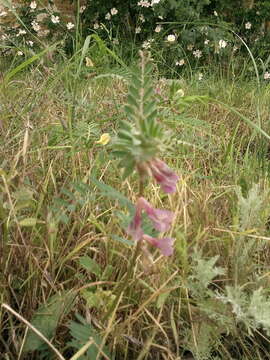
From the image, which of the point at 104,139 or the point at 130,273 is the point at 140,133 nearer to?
the point at 130,273

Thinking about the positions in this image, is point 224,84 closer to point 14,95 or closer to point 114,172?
point 14,95

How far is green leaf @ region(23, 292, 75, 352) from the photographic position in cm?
104

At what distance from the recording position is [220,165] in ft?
5.99

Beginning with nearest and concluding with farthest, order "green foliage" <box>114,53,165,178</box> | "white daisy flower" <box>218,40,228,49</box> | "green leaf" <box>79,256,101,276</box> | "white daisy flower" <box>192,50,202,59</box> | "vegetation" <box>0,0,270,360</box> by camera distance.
A: 1. "green foliage" <box>114,53,165,178</box>
2. "vegetation" <box>0,0,270,360</box>
3. "green leaf" <box>79,256,101,276</box>
4. "white daisy flower" <box>218,40,228,49</box>
5. "white daisy flower" <box>192,50,202,59</box>

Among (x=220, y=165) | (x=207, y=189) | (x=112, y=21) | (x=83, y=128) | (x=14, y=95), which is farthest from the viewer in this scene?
(x=112, y=21)

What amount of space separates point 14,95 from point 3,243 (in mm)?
1166

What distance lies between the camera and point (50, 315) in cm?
105

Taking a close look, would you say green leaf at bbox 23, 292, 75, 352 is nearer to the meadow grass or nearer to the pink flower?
the meadow grass

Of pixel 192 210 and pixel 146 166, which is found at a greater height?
pixel 146 166

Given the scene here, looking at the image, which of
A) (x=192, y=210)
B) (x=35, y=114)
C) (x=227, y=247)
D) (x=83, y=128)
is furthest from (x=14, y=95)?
(x=227, y=247)

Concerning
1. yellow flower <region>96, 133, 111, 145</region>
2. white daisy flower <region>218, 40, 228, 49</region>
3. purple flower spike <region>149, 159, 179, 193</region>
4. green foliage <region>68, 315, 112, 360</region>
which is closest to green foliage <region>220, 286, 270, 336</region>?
green foliage <region>68, 315, 112, 360</region>

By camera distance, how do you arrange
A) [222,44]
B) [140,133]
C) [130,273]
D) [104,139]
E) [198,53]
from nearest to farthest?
[140,133]
[130,273]
[104,139]
[222,44]
[198,53]

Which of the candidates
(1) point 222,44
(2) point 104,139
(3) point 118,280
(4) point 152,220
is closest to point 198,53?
(1) point 222,44

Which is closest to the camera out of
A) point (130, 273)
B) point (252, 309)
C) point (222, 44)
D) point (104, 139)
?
point (130, 273)
